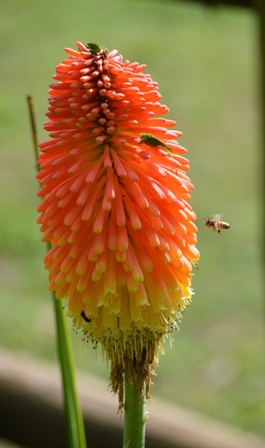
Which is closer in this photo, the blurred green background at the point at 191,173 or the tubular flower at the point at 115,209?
the tubular flower at the point at 115,209

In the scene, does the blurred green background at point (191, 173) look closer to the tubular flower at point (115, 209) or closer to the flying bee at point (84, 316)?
the tubular flower at point (115, 209)

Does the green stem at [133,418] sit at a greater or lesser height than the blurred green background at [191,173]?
lesser

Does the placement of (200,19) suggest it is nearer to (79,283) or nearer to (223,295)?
(223,295)

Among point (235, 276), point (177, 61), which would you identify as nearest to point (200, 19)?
point (177, 61)

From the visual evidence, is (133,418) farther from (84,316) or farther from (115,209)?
(115,209)

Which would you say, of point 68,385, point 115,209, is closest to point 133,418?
point 68,385

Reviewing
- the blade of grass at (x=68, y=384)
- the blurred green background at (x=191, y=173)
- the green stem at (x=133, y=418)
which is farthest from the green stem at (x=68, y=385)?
the blurred green background at (x=191, y=173)

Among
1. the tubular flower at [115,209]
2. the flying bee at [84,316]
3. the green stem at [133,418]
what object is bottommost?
the green stem at [133,418]
